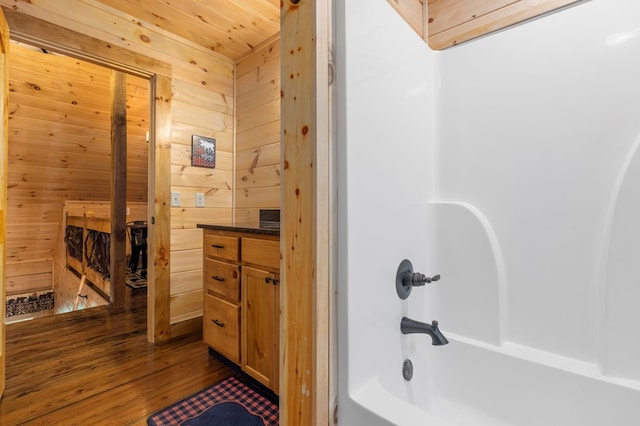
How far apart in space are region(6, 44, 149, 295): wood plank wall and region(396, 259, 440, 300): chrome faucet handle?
3.72m

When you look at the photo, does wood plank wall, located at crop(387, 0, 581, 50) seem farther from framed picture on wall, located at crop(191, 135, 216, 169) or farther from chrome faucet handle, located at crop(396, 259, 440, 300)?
framed picture on wall, located at crop(191, 135, 216, 169)

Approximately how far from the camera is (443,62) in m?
1.54

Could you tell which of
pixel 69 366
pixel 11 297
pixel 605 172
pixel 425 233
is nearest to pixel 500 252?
pixel 425 233

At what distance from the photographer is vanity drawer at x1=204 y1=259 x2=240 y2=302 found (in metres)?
1.85

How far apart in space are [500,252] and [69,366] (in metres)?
2.65

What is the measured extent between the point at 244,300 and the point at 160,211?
109cm

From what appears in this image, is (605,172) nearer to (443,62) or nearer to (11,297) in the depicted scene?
(443,62)

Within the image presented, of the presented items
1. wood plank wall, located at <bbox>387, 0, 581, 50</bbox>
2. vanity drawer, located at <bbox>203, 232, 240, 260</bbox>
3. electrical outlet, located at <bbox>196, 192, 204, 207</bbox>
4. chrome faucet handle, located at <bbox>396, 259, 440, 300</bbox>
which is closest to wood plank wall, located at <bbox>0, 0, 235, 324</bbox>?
electrical outlet, located at <bbox>196, 192, 204, 207</bbox>

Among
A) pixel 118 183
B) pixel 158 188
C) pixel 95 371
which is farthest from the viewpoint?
pixel 118 183

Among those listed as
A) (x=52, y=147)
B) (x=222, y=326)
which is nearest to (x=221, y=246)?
(x=222, y=326)

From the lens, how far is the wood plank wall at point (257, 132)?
8.09 ft

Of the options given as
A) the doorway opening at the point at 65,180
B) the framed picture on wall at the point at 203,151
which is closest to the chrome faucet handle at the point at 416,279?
the framed picture on wall at the point at 203,151

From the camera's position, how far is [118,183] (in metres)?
3.19

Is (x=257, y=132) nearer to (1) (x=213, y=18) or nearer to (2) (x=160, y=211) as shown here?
(1) (x=213, y=18)
